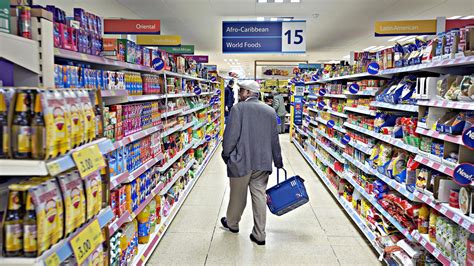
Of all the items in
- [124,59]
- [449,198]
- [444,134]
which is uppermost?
[124,59]

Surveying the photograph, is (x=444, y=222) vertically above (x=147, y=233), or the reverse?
(x=444, y=222)

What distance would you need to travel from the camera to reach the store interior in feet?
4.92

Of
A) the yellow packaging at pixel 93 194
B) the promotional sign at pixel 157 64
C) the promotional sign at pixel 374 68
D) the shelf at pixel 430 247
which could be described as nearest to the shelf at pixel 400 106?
the promotional sign at pixel 374 68

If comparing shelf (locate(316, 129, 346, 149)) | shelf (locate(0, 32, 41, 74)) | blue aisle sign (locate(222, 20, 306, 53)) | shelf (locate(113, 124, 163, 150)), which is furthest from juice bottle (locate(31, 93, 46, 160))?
blue aisle sign (locate(222, 20, 306, 53))

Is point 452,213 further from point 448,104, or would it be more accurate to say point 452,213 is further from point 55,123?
point 55,123

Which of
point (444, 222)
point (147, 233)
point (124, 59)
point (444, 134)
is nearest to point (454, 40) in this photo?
point (444, 134)

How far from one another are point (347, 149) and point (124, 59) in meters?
3.55

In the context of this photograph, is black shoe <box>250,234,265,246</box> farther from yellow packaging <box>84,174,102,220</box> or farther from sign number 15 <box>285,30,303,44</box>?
sign number 15 <box>285,30,303,44</box>

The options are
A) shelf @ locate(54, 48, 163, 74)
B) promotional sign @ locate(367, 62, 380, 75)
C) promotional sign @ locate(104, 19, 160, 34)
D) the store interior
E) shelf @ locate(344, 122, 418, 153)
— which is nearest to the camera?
the store interior

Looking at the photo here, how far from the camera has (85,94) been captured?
180 cm

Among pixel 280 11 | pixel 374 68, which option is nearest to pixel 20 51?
pixel 374 68

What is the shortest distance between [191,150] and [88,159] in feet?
17.5

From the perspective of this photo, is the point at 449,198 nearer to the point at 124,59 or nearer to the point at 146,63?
the point at 124,59

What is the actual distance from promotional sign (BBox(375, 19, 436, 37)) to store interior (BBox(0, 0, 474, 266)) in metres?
0.02
